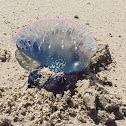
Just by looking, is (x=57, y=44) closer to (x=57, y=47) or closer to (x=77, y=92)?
(x=57, y=47)

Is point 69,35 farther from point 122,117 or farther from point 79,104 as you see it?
point 122,117

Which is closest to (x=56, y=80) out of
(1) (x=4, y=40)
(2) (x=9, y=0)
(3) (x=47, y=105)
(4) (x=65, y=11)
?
(3) (x=47, y=105)

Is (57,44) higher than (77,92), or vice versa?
(57,44)

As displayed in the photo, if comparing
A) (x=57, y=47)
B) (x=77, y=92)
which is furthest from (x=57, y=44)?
(x=77, y=92)

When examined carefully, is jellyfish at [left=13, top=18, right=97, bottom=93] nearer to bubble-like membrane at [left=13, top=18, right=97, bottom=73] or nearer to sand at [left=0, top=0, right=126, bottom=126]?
bubble-like membrane at [left=13, top=18, right=97, bottom=73]

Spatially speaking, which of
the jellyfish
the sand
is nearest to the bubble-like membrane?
the jellyfish

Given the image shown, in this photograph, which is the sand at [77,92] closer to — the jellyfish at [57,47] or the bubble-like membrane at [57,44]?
the jellyfish at [57,47]
